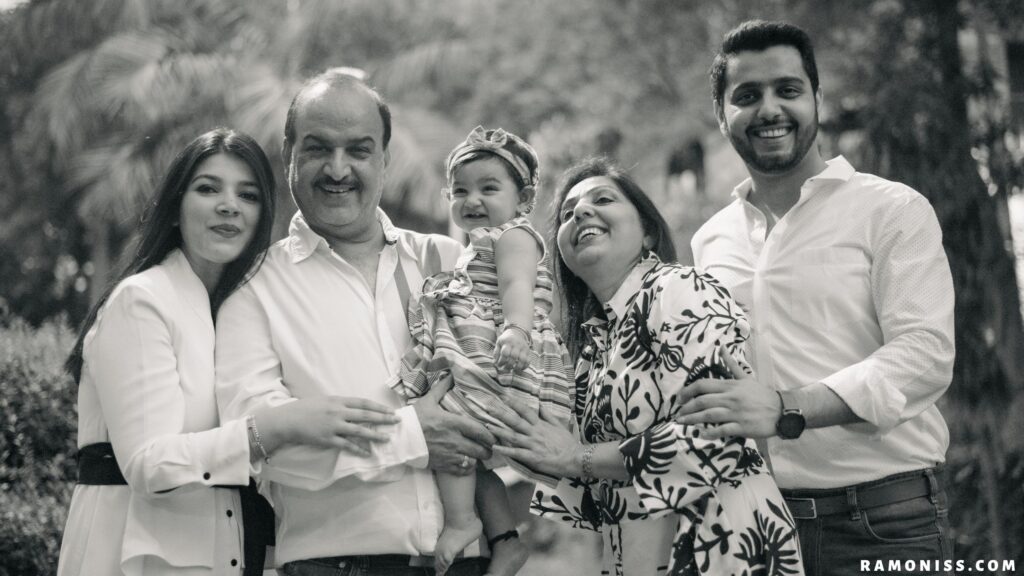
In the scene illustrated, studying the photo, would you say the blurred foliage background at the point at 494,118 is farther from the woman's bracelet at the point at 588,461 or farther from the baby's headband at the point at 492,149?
the woman's bracelet at the point at 588,461

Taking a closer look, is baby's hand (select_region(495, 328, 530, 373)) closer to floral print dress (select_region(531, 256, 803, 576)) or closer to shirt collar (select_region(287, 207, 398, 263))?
floral print dress (select_region(531, 256, 803, 576))

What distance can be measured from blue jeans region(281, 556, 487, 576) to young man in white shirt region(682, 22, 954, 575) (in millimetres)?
1180

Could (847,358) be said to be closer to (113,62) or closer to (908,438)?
(908,438)

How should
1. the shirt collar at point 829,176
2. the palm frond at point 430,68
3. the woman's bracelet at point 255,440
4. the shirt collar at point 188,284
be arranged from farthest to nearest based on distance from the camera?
the palm frond at point 430,68, the shirt collar at point 829,176, the shirt collar at point 188,284, the woman's bracelet at point 255,440

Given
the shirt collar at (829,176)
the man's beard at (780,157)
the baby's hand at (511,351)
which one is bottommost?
the baby's hand at (511,351)

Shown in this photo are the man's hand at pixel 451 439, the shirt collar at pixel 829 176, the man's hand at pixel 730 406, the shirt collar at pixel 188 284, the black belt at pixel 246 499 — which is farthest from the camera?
the shirt collar at pixel 829 176

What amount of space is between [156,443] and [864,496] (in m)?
2.29

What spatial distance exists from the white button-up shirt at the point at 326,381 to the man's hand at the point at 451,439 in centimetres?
→ 5

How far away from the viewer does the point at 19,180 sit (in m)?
20.8

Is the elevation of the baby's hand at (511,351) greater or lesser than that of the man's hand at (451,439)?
greater

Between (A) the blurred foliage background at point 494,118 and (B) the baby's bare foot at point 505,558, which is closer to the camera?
(B) the baby's bare foot at point 505,558

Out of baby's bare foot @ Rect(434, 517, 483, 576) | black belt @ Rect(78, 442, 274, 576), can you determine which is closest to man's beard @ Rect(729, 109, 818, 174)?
baby's bare foot @ Rect(434, 517, 483, 576)

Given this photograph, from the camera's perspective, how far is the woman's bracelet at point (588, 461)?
3.34 m

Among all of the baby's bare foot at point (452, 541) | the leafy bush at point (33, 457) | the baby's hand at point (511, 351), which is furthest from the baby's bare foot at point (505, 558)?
the leafy bush at point (33, 457)
